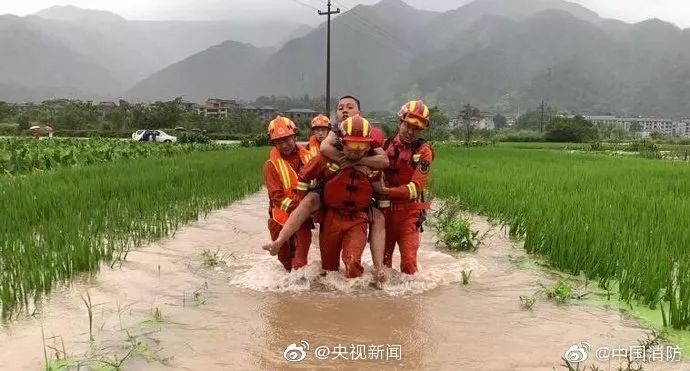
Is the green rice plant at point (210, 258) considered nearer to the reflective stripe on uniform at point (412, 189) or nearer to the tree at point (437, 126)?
the reflective stripe on uniform at point (412, 189)

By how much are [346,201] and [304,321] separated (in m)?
0.95

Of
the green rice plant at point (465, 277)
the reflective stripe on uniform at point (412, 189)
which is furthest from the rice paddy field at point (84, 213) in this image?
the green rice plant at point (465, 277)

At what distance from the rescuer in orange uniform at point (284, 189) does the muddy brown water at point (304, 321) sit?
0.15 m

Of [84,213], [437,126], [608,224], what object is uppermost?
[437,126]

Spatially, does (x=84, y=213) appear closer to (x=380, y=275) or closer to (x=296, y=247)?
(x=296, y=247)

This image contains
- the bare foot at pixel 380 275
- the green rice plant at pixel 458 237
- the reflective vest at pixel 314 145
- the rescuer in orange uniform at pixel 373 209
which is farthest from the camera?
the green rice plant at pixel 458 237

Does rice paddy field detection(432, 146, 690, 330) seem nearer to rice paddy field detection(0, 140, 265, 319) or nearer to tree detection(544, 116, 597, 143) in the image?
rice paddy field detection(0, 140, 265, 319)

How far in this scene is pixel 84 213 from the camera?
586 centimetres

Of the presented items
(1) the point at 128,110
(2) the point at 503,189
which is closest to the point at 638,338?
(2) the point at 503,189

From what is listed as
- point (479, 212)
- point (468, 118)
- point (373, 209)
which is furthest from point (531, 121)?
point (373, 209)

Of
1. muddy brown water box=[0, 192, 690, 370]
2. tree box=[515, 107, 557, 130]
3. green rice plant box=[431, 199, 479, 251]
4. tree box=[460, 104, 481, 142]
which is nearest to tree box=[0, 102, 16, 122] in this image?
tree box=[460, 104, 481, 142]

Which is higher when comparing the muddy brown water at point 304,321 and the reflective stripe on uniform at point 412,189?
the reflective stripe on uniform at point 412,189

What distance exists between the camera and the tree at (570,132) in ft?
145

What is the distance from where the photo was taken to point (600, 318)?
11.5 ft
